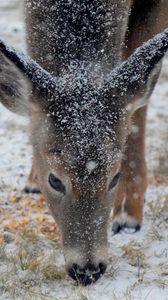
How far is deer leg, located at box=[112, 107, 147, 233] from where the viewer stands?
262 inches

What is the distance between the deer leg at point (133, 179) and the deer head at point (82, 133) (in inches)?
53.0

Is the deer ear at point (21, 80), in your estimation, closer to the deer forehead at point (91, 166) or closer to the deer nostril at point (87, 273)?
the deer forehead at point (91, 166)

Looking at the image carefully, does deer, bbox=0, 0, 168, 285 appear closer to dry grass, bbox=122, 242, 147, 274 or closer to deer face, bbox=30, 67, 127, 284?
deer face, bbox=30, 67, 127, 284

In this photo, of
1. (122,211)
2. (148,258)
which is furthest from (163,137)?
(148,258)

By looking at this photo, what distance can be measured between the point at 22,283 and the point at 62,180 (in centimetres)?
86

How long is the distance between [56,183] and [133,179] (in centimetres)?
176

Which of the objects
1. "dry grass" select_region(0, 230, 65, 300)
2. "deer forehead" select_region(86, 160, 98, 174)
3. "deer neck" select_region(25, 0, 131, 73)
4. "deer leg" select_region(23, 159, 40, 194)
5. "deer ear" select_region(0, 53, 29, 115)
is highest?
"deer neck" select_region(25, 0, 131, 73)

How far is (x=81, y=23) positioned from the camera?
5473 millimetres

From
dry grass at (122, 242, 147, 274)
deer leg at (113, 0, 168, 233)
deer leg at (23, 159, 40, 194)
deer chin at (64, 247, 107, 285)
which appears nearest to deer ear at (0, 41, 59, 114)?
deer chin at (64, 247, 107, 285)

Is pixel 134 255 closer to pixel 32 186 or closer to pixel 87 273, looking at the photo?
pixel 87 273

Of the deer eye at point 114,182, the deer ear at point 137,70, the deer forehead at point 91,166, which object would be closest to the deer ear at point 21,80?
the deer ear at point 137,70

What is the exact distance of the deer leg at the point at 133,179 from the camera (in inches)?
262

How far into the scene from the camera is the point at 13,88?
5422 mm

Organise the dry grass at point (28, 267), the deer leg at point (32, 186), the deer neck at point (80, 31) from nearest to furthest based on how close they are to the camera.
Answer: the dry grass at point (28, 267)
the deer neck at point (80, 31)
the deer leg at point (32, 186)
